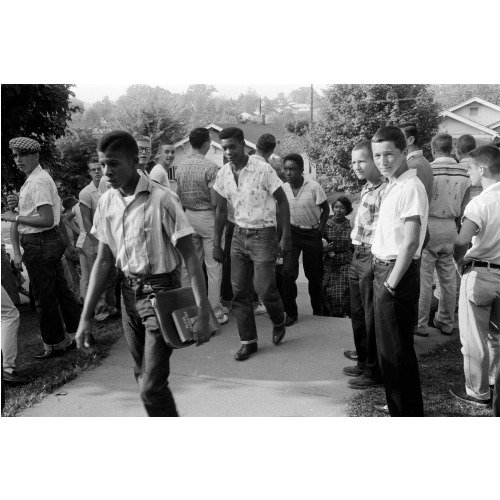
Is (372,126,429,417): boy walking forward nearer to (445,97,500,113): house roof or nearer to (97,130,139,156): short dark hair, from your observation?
(97,130,139,156): short dark hair

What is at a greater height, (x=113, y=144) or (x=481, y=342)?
(x=113, y=144)

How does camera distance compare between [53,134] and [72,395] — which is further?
[53,134]

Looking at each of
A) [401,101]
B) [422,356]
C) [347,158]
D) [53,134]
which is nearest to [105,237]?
[422,356]

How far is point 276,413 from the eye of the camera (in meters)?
3.90

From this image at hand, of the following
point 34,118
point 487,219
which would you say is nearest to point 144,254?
point 487,219

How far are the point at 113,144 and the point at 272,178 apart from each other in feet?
6.50

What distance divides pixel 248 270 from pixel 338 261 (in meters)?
1.55

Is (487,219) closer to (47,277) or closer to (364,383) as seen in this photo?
(364,383)

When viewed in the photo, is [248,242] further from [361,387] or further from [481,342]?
[481,342]

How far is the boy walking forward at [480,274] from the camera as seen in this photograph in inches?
142

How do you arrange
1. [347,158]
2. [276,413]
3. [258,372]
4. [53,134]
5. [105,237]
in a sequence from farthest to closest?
[347,158]
[53,134]
[258,372]
[276,413]
[105,237]

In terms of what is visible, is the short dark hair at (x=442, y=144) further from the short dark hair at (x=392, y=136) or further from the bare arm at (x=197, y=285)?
the bare arm at (x=197, y=285)

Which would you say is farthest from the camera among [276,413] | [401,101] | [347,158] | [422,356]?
[347,158]

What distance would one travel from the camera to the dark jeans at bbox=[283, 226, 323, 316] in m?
5.71
